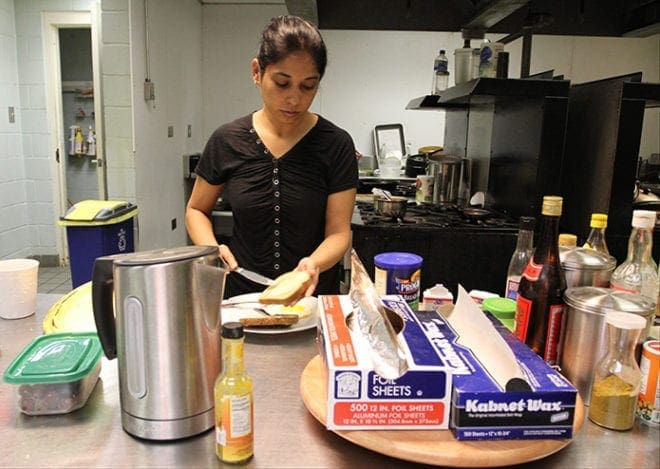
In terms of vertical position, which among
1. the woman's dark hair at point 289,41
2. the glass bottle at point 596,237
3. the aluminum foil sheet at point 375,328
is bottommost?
the aluminum foil sheet at point 375,328

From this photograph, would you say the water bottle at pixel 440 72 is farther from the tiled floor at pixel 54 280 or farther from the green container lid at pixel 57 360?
the tiled floor at pixel 54 280

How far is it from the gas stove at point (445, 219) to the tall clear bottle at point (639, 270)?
4.34 ft

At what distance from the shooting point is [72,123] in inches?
214

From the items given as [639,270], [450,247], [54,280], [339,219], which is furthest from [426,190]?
[54,280]

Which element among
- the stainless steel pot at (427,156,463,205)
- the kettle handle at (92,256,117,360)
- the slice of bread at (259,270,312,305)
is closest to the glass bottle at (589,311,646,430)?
the slice of bread at (259,270,312,305)

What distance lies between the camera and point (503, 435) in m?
0.77

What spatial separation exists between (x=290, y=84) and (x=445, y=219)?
4.49 feet

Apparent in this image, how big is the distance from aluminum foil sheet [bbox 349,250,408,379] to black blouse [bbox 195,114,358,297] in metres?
0.64

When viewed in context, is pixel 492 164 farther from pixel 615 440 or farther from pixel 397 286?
pixel 615 440

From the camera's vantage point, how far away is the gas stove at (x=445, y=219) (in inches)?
96.3

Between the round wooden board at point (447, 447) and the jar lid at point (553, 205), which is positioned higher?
the jar lid at point (553, 205)

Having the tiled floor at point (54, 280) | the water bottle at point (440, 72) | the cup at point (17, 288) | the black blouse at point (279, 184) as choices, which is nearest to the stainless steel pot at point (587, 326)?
the black blouse at point (279, 184)

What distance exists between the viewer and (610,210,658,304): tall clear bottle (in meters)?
1.04

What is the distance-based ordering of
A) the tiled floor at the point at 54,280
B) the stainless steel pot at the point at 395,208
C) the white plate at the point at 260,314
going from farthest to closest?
1. the tiled floor at the point at 54,280
2. the stainless steel pot at the point at 395,208
3. the white plate at the point at 260,314
